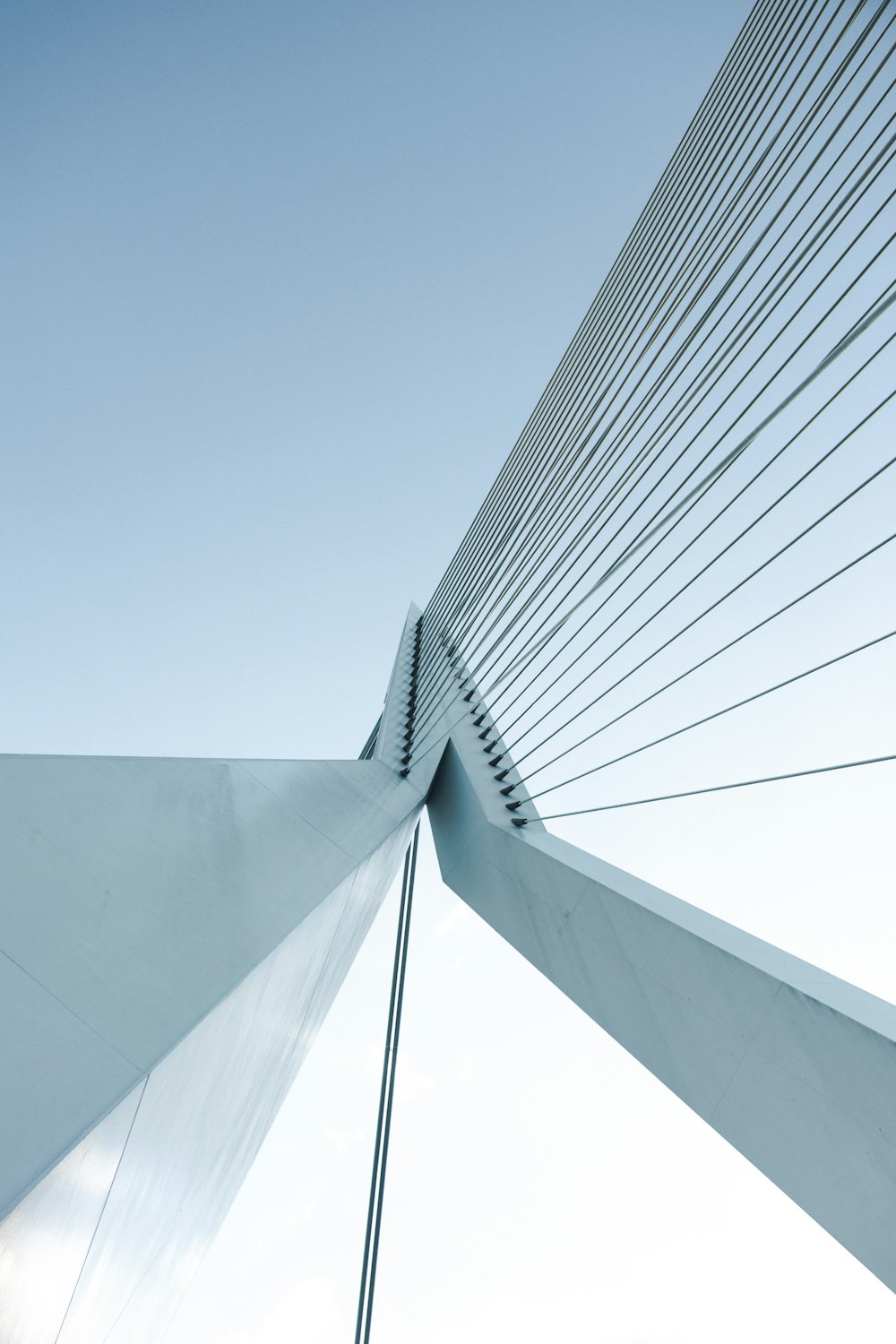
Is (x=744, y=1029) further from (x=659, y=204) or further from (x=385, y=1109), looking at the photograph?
(x=659, y=204)

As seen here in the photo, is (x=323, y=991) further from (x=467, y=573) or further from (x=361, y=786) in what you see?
(x=467, y=573)

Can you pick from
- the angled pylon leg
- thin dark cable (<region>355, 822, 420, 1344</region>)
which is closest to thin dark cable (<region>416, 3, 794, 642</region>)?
thin dark cable (<region>355, 822, 420, 1344</region>)

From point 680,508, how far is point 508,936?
1.73 metres

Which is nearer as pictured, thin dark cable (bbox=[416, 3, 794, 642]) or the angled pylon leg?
the angled pylon leg

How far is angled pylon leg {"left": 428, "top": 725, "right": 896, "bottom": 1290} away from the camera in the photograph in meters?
1.44

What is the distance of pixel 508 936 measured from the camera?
2.79 metres

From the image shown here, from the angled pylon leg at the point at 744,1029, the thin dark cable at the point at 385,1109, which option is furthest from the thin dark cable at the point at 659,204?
the angled pylon leg at the point at 744,1029

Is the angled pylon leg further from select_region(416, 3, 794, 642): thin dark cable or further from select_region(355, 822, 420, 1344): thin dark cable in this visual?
select_region(416, 3, 794, 642): thin dark cable

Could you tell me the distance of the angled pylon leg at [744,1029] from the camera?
1.44 metres

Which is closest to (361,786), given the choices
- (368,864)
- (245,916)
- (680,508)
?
(368,864)

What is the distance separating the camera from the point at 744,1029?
67.1 inches

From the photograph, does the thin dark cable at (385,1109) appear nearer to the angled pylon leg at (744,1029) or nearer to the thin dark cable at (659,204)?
the angled pylon leg at (744,1029)

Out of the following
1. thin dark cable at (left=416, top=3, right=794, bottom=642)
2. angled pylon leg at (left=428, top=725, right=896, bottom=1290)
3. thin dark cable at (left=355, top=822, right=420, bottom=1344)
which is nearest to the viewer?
angled pylon leg at (left=428, top=725, right=896, bottom=1290)

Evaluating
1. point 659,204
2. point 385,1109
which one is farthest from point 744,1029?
point 659,204
